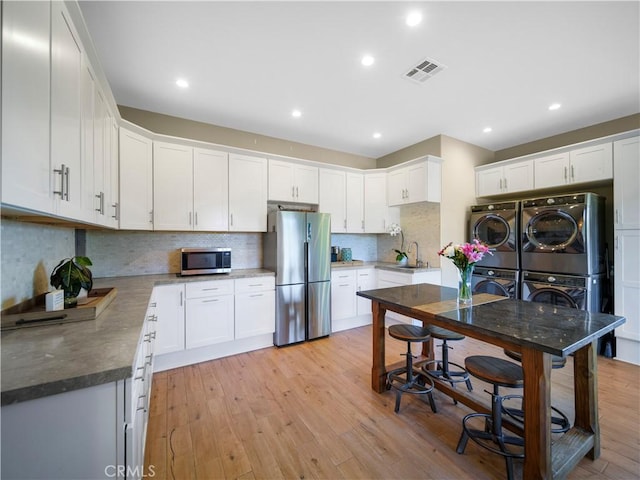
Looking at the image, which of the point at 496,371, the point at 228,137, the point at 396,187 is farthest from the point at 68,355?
the point at 396,187

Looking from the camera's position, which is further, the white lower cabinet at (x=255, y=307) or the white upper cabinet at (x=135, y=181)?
the white lower cabinet at (x=255, y=307)

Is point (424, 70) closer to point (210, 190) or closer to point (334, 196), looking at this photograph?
point (334, 196)

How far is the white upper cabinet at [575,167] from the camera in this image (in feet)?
10.1

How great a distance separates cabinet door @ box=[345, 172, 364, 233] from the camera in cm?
428

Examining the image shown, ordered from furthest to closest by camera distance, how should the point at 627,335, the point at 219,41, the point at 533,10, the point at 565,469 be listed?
the point at 627,335
the point at 219,41
the point at 533,10
the point at 565,469

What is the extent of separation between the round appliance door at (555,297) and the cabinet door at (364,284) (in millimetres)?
2042

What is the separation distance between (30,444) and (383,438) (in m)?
1.81

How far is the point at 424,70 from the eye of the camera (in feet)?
7.92

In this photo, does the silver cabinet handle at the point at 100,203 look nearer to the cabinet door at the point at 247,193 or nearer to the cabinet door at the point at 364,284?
the cabinet door at the point at 247,193

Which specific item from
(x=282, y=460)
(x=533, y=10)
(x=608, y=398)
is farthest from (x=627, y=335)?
(x=282, y=460)

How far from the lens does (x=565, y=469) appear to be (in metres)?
1.41

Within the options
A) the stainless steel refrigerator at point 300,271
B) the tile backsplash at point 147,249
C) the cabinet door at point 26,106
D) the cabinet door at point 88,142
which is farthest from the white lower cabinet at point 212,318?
the cabinet door at point 26,106

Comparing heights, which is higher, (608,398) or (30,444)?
(30,444)

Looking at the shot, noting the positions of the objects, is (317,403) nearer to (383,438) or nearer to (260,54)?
(383,438)
